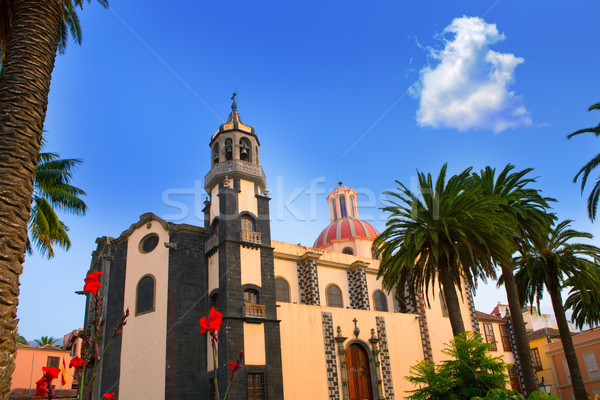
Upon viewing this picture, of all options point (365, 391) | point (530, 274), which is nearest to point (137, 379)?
point (365, 391)

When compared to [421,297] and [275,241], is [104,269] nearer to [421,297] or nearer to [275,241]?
[275,241]

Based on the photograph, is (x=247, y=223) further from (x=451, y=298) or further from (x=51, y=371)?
(x=51, y=371)

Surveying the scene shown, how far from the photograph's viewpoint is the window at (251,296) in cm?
2500

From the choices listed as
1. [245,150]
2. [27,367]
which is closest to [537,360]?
[245,150]

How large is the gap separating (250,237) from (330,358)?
329 inches

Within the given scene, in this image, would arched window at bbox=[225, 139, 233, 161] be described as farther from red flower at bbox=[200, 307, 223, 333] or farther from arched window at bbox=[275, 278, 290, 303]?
red flower at bbox=[200, 307, 223, 333]

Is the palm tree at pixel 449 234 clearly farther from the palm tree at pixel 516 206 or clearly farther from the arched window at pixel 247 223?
the arched window at pixel 247 223

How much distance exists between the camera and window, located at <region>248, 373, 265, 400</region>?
22.6 m

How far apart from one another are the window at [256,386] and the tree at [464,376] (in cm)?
899

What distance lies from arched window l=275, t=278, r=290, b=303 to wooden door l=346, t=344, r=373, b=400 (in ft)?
16.2

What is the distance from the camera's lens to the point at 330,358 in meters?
26.9

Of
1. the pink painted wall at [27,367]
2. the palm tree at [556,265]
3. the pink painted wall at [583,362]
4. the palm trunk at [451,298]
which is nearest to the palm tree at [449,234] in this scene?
the palm trunk at [451,298]

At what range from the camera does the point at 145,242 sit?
2823 centimetres

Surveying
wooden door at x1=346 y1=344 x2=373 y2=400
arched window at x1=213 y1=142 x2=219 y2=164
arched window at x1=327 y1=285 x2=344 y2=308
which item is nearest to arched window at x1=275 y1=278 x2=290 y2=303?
arched window at x1=327 y1=285 x2=344 y2=308
